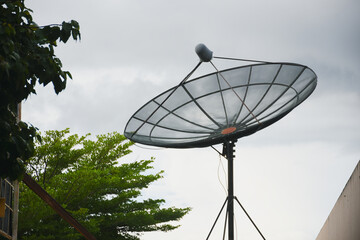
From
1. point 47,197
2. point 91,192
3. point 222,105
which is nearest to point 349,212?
point 222,105

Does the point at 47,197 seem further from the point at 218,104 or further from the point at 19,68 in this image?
the point at 218,104

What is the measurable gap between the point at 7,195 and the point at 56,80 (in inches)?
231

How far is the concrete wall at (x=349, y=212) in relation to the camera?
302 inches

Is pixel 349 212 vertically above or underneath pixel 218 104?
underneath

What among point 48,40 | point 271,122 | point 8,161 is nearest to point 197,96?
point 271,122

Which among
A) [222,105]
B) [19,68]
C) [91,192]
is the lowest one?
[19,68]

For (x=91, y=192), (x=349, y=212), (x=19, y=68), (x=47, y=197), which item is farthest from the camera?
(x=91, y=192)

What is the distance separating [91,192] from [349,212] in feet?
37.5

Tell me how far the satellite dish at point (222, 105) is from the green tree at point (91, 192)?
9269 mm

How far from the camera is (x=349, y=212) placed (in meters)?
8.70

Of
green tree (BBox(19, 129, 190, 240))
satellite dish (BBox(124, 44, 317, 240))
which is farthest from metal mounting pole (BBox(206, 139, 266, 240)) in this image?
green tree (BBox(19, 129, 190, 240))

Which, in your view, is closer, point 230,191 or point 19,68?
point 19,68

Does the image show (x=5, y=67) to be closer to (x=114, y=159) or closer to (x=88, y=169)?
(x=88, y=169)

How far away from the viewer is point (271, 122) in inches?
272
